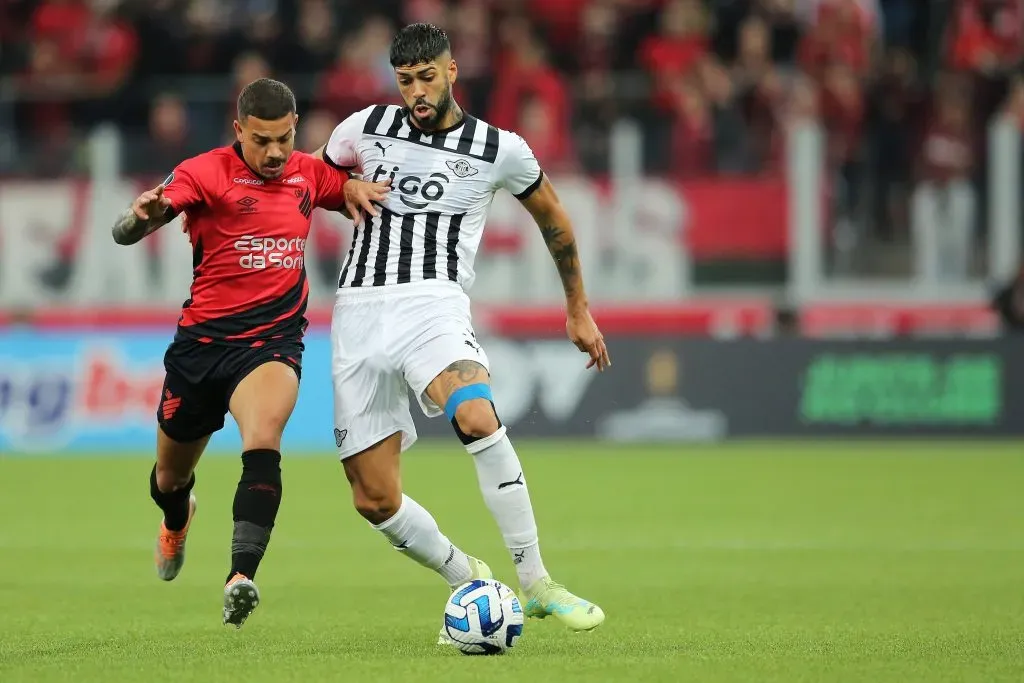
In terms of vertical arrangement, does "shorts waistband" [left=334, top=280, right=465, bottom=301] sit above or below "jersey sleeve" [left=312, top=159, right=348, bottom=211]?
below

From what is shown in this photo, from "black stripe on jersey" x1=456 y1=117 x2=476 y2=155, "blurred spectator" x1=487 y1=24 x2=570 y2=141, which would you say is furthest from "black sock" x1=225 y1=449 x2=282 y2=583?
"blurred spectator" x1=487 y1=24 x2=570 y2=141

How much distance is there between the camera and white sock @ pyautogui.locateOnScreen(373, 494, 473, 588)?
22.6 ft

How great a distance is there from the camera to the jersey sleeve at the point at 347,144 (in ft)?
23.6

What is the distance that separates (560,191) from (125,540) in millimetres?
7253

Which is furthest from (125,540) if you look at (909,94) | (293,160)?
(909,94)

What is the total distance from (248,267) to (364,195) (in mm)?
578

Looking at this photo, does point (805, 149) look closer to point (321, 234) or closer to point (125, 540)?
point (321, 234)

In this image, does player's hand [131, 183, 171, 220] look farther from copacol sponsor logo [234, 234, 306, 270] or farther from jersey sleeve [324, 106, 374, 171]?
jersey sleeve [324, 106, 374, 171]

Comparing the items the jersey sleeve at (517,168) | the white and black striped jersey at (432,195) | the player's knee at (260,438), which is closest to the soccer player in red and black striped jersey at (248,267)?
the player's knee at (260,438)

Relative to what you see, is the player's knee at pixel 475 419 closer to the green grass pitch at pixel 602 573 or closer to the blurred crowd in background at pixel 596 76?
the green grass pitch at pixel 602 573

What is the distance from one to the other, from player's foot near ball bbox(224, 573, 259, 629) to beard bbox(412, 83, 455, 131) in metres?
2.03

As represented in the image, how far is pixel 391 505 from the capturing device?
6859 mm

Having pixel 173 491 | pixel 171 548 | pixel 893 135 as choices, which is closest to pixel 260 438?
pixel 173 491

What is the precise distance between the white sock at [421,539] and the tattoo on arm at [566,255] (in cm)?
110
